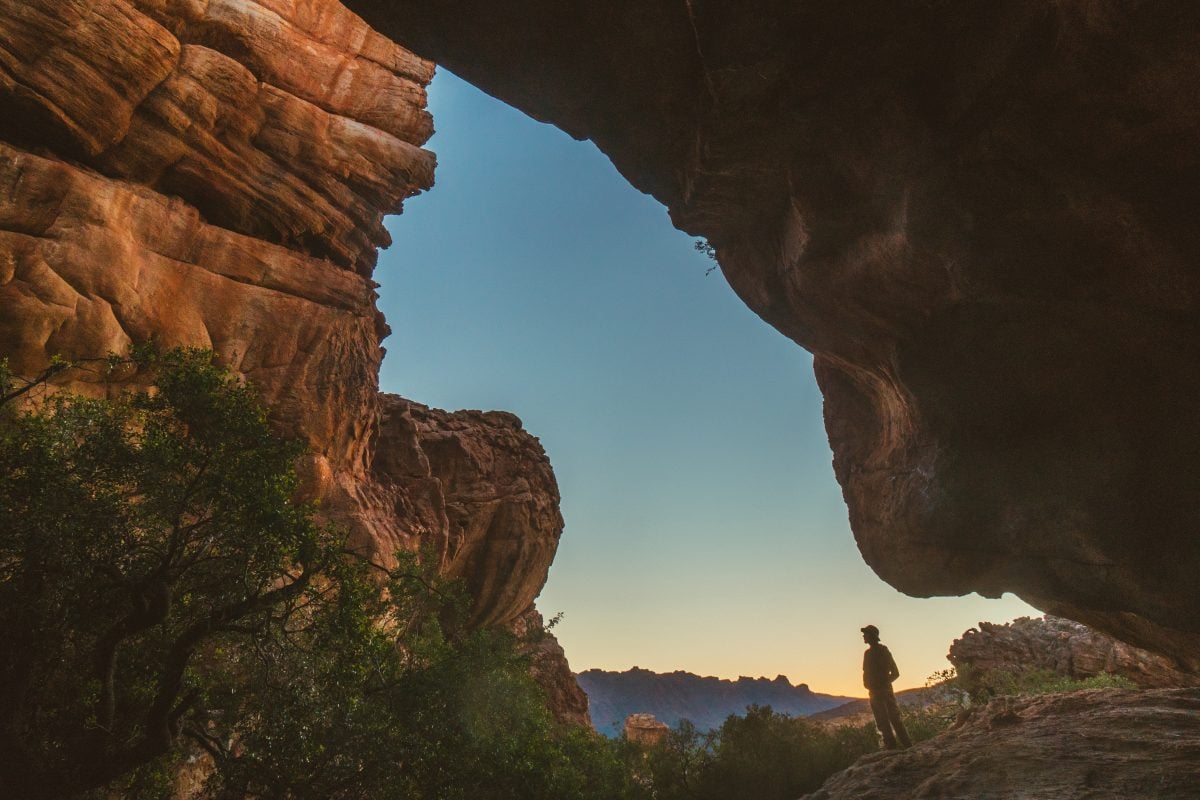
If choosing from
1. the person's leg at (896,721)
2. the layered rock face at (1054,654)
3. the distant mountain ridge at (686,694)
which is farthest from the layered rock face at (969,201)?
the distant mountain ridge at (686,694)

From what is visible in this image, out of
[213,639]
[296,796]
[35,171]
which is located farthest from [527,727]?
[35,171]

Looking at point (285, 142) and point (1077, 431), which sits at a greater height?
point (285, 142)

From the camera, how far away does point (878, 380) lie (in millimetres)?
19641

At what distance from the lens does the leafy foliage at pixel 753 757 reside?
1752 cm

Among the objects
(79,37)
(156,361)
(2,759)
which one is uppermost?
(79,37)

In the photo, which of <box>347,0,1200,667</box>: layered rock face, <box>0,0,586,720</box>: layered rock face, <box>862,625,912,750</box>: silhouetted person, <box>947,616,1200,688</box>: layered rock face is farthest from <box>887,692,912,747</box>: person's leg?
<box>947,616,1200,688</box>: layered rock face

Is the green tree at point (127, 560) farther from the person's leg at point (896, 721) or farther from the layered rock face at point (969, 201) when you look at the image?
the person's leg at point (896, 721)

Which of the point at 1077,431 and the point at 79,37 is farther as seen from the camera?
the point at 79,37

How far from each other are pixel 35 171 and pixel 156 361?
12452 mm

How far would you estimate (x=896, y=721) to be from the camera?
16531 mm

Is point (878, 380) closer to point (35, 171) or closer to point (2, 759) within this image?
point (2, 759)

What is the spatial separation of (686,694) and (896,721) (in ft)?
484

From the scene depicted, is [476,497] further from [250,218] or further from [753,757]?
[753,757]

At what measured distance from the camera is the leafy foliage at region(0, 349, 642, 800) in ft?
31.5
